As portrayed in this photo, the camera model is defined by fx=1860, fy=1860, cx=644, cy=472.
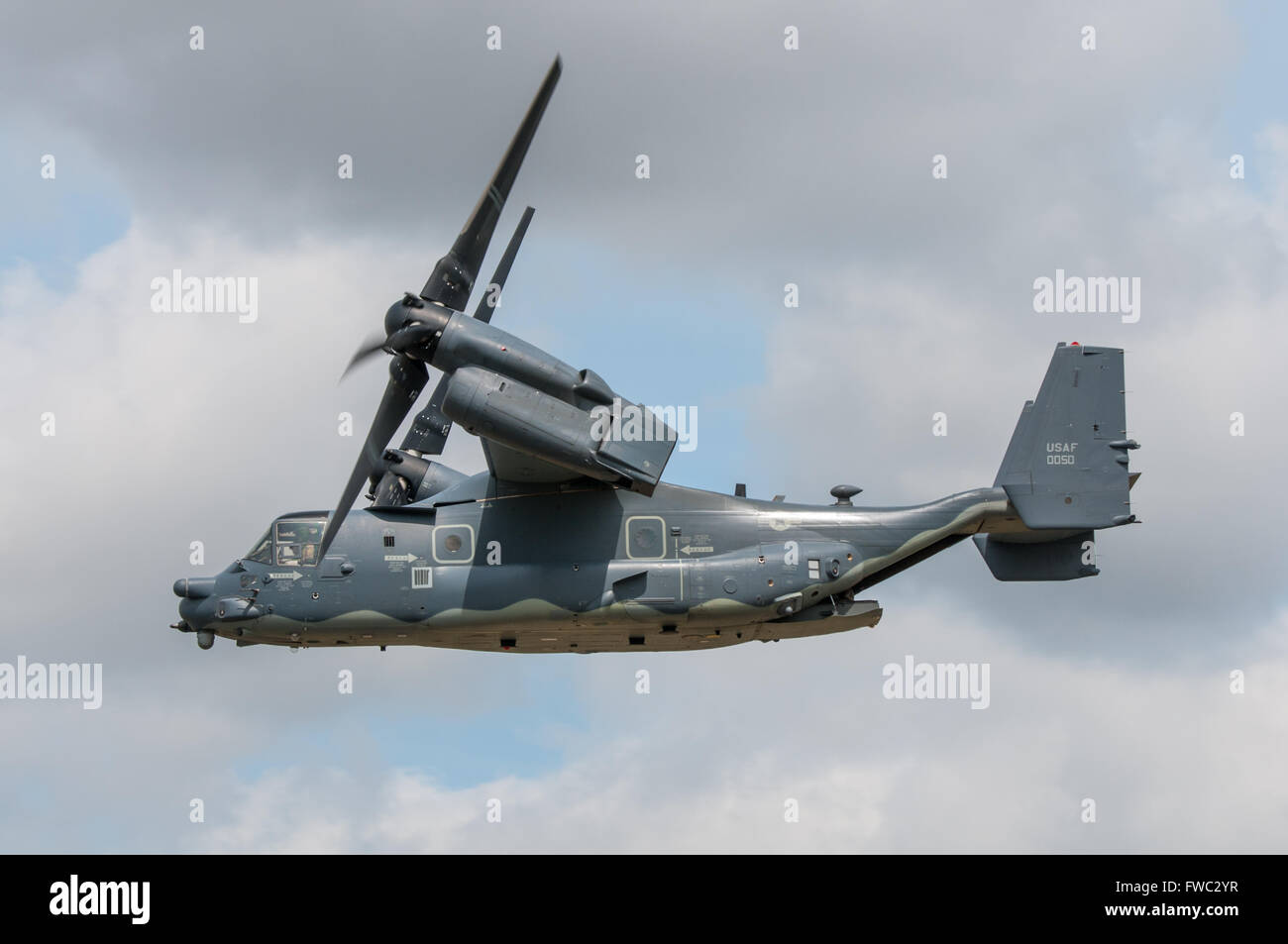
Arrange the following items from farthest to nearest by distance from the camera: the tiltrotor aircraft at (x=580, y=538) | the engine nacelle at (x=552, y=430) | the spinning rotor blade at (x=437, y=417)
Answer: the spinning rotor blade at (x=437, y=417) → the tiltrotor aircraft at (x=580, y=538) → the engine nacelle at (x=552, y=430)

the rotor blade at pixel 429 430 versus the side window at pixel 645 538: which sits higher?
the rotor blade at pixel 429 430

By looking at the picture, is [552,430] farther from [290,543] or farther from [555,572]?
[290,543]

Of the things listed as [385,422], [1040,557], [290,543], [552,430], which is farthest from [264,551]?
[1040,557]

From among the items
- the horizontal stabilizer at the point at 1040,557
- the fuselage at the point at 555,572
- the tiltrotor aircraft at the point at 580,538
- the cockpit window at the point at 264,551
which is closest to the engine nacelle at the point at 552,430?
the tiltrotor aircraft at the point at 580,538

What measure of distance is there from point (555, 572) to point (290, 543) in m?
5.16

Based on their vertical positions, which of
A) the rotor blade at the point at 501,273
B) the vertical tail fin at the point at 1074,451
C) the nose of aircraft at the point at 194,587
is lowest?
the nose of aircraft at the point at 194,587

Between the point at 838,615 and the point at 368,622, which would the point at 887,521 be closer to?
the point at 838,615

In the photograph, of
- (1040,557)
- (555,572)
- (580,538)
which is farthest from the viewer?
(1040,557)

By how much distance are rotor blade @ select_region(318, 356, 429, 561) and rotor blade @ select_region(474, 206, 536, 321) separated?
4.21 meters

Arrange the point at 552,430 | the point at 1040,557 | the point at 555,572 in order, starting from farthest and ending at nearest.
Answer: the point at 1040,557, the point at 555,572, the point at 552,430

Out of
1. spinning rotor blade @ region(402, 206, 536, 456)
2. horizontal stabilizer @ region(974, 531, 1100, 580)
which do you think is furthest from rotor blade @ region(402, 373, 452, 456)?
horizontal stabilizer @ region(974, 531, 1100, 580)

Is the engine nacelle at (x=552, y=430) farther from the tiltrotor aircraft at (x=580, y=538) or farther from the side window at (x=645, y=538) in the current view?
the side window at (x=645, y=538)

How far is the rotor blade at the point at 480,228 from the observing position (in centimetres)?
3522

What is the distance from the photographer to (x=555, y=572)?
3528 centimetres
